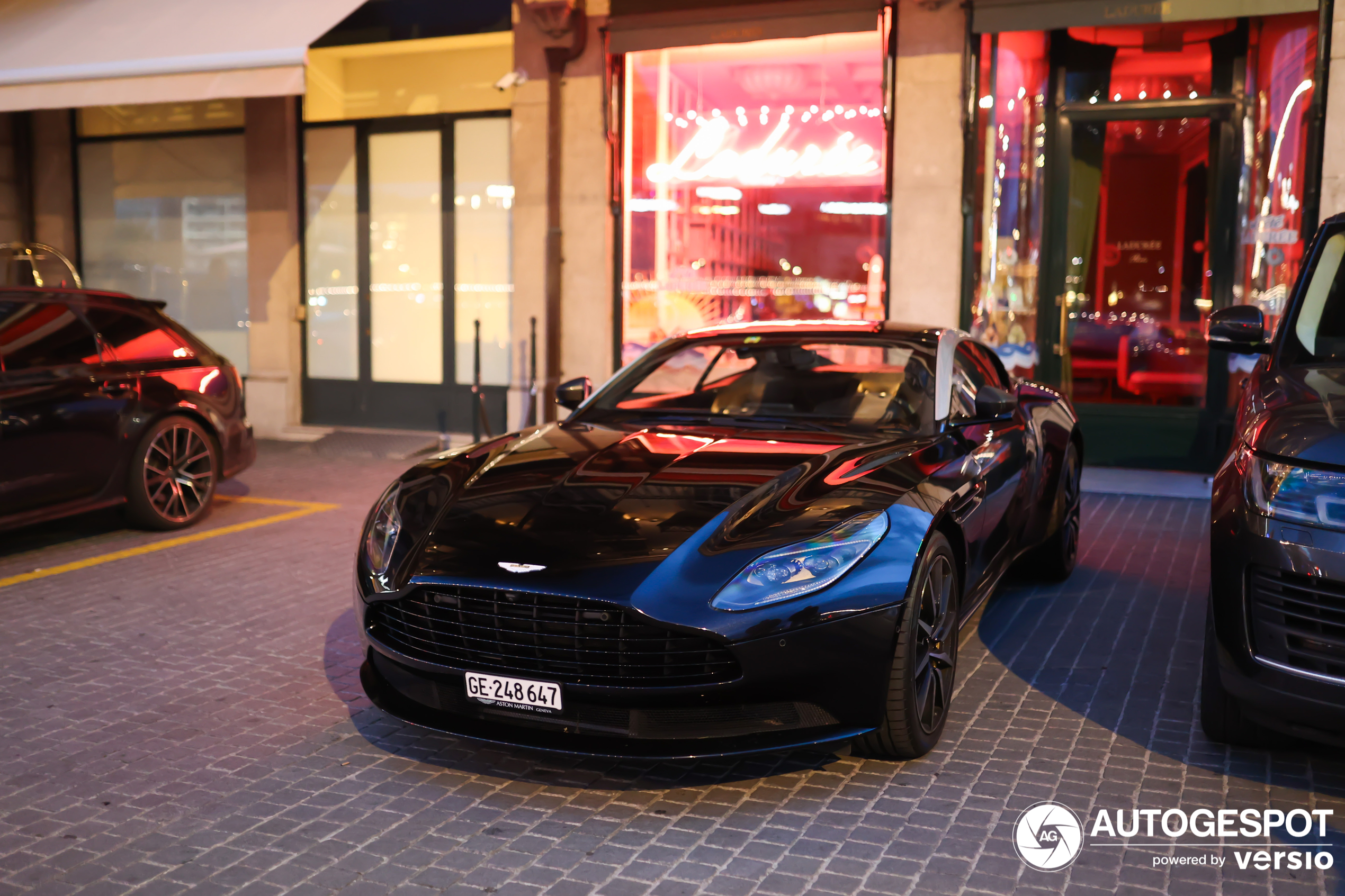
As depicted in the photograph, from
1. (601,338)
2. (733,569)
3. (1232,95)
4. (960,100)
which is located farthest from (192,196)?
(733,569)

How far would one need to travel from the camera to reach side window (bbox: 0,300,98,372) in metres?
7.17

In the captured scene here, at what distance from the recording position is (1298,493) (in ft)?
11.7

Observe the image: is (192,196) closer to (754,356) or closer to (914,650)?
(754,356)

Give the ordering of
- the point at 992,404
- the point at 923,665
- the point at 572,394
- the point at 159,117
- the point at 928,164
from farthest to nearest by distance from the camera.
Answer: the point at 159,117, the point at 928,164, the point at 572,394, the point at 992,404, the point at 923,665

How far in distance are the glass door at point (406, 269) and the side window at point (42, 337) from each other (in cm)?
553

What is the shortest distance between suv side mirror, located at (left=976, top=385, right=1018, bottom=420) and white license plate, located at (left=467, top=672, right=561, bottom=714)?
2253mm

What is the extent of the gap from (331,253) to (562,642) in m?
11.5

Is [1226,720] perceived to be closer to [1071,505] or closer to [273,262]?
[1071,505]

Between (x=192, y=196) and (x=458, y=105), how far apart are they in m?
3.81

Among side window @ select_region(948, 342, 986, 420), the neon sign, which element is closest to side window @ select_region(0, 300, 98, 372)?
side window @ select_region(948, 342, 986, 420)

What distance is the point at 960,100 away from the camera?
428 inches

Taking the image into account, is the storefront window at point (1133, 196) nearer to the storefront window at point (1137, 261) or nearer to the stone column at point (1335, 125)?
the storefront window at point (1137, 261)

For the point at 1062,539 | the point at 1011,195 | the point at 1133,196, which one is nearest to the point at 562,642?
the point at 1062,539

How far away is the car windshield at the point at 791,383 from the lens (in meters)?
5.07
